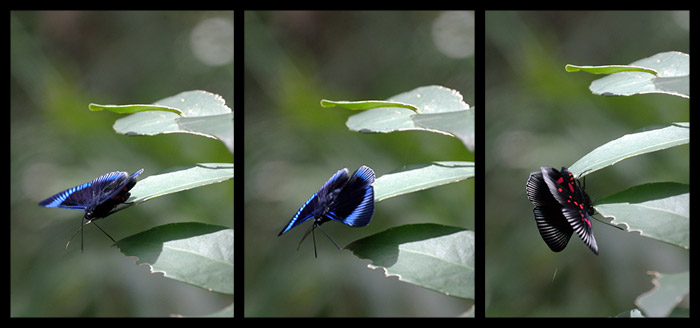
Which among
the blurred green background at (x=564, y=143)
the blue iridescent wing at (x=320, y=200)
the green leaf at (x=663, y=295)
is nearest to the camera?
the green leaf at (x=663, y=295)

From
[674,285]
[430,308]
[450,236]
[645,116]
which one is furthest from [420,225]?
[645,116]

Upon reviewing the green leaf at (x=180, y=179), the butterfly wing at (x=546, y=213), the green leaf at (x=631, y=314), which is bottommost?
the green leaf at (x=631, y=314)

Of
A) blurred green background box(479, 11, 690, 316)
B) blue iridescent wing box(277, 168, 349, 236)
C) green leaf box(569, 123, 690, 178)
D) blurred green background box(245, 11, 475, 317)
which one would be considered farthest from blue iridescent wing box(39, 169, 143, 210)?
green leaf box(569, 123, 690, 178)

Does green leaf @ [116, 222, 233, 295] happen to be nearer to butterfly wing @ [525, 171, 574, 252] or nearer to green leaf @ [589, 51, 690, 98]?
butterfly wing @ [525, 171, 574, 252]

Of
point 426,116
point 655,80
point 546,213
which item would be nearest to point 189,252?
point 426,116

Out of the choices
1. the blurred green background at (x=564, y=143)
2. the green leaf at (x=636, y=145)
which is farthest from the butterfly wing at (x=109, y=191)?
the green leaf at (x=636, y=145)

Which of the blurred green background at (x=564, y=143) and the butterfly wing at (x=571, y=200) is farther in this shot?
the blurred green background at (x=564, y=143)

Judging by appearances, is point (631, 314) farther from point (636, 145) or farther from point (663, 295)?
point (636, 145)

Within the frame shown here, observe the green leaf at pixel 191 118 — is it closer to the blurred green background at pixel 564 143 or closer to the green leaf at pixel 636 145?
the blurred green background at pixel 564 143

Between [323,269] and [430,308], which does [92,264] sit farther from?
[430,308]
